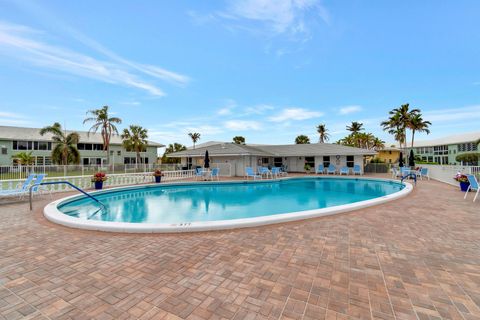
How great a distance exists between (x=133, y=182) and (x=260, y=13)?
13723 millimetres

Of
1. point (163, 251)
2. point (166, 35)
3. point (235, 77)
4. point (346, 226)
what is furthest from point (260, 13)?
point (163, 251)

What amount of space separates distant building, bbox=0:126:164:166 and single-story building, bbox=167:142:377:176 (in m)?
15.9

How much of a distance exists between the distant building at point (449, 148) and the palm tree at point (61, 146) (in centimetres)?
5612

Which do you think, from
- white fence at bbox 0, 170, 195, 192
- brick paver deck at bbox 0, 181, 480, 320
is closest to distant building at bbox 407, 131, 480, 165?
brick paver deck at bbox 0, 181, 480, 320

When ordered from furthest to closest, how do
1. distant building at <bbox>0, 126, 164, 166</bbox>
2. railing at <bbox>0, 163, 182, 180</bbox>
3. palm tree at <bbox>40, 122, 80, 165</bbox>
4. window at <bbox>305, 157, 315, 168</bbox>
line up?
distant building at <bbox>0, 126, 164, 166</bbox> < palm tree at <bbox>40, 122, 80, 165</bbox> < window at <bbox>305, 157, 315, 168</bbox> < railing at <bbox>0, 163, 182, 180</bbox>

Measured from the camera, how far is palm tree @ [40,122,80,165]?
27.1 metres

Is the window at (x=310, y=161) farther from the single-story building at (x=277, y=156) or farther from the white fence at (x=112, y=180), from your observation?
the white fence at (x=112, y=180)

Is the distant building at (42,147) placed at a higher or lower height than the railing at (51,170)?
higher

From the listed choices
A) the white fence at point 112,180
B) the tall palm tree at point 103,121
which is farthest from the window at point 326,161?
the tall palm tree at point 103,121

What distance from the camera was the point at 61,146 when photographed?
27.1 m

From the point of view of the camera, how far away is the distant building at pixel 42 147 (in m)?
28.2

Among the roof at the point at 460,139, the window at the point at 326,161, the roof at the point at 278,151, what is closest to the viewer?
the roof at the point at 278,151

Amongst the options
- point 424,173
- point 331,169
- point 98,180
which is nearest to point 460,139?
point 424,173

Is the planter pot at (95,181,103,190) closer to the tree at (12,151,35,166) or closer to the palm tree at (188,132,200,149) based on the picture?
the tree at (12,151,35,166)
